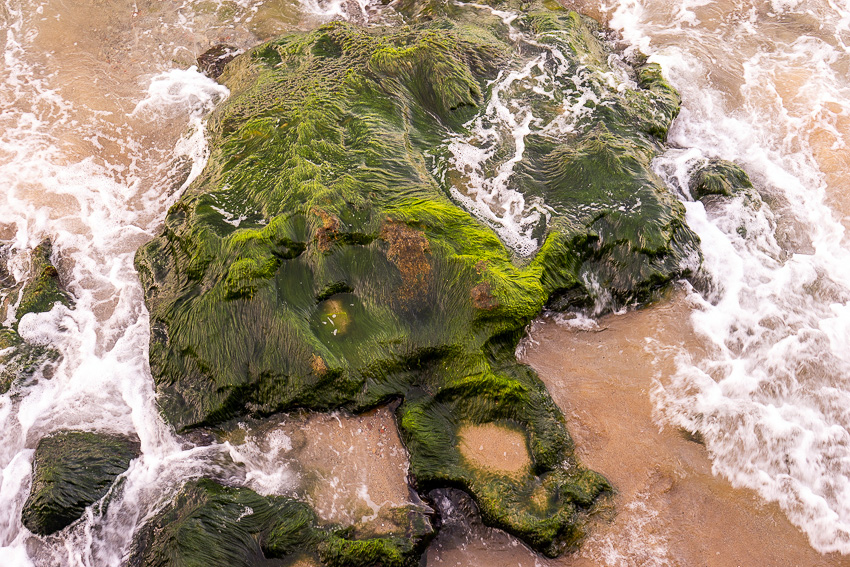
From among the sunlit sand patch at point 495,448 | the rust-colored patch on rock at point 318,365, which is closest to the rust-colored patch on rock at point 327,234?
the rust-colored patch on rock at point 318,365

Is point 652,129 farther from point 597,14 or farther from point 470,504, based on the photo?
point 470,504

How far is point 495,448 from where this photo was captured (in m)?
4.86

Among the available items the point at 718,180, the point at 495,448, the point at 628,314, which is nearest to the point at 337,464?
the point at 495,448

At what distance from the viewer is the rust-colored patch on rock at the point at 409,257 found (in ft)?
18.0

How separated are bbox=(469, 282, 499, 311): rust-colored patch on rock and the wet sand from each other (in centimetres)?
63

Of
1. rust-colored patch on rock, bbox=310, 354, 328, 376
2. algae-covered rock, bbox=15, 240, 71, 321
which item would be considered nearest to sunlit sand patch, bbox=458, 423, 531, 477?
rust-colored patch on rock, bbox=310, 354, 328, 376

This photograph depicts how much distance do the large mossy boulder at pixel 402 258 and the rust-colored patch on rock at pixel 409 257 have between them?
0.6 inches

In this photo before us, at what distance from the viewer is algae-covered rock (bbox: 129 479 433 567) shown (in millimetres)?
4352

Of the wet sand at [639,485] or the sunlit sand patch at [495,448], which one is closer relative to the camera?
the wet sand at [639,485]

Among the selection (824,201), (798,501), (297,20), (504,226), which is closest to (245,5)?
(297,20)

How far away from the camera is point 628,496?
4684mm

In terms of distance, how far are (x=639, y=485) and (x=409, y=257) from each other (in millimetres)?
2944

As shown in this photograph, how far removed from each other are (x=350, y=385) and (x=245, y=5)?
7655 mm

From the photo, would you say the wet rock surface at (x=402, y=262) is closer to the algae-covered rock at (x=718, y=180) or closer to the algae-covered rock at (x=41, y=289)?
the algae-covered rock at (x=718, y=180)
